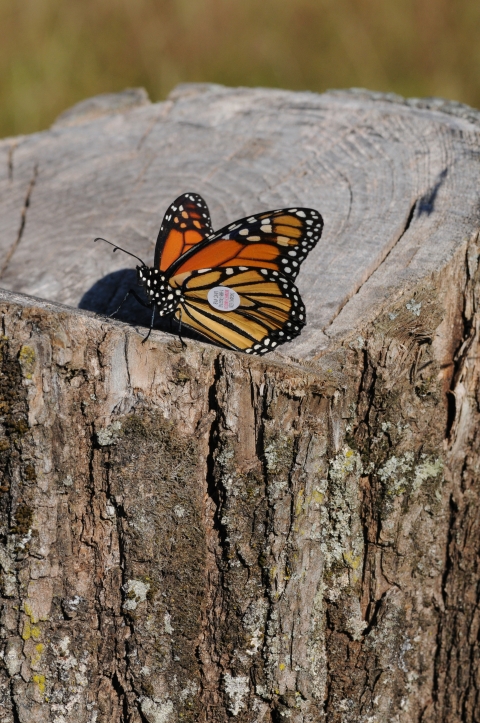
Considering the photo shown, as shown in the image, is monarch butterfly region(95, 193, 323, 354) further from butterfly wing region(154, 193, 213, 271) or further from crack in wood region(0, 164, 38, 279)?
crack in wood region(0, 164, 38, 279)

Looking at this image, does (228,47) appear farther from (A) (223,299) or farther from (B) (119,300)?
(A) (223,299)

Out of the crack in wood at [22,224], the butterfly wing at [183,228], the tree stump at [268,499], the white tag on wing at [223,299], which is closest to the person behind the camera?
the tree stump at [268,499]

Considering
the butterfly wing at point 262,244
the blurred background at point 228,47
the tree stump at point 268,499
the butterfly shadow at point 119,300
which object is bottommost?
the tree stump at point 268,499

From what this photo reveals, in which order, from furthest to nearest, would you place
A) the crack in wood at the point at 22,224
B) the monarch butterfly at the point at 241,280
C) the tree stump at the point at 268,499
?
the crack in wood at the point at 22,224, the monarch butterfly at the point at 241,280, the tree stump at the point at 268,499

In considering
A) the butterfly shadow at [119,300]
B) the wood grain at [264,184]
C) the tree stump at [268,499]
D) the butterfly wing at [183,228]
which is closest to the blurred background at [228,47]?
the wood grain at [264,184]

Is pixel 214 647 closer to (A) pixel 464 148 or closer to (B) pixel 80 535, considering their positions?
(B) pixel 80 535

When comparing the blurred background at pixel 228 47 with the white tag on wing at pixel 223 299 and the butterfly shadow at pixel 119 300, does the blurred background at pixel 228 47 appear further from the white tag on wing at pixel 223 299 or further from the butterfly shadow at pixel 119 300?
the white tag on wing at pixel 223 299

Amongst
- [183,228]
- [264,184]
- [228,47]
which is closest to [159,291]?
[183,228]
